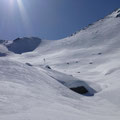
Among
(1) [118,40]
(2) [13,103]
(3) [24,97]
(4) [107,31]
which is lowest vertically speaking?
(2) [13,103]

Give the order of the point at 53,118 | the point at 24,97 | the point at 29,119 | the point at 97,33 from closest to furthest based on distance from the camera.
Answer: the point at 29,119, the point at 53,118, the point at 24,97, the point at 97,33

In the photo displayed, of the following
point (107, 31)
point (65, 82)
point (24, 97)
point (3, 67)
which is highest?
point (107, 31)

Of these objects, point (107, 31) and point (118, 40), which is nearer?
point (118, 40)

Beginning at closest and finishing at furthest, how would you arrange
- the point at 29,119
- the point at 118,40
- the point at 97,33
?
the point at 29,119 → the point at 118,40 → the point at 97,33

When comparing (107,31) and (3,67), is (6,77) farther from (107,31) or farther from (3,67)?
(107,31)

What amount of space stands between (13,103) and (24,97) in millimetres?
1398

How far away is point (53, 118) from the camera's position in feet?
25.2

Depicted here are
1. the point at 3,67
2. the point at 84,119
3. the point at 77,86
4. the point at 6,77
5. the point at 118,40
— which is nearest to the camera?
the point at 84,119

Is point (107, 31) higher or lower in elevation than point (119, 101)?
higher

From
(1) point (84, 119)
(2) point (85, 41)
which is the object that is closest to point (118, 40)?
(2) point (85, 41)

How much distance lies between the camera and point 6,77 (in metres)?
13.7

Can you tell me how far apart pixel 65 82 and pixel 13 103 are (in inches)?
507

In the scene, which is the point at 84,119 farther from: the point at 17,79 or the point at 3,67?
the point at 3,67

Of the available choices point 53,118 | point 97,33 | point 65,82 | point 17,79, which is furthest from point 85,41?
point 53,118
